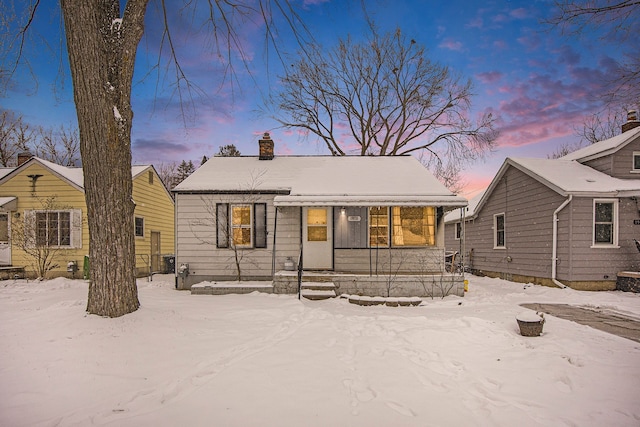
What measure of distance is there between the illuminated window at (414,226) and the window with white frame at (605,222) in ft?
16.3

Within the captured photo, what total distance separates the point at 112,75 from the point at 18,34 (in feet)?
7.33

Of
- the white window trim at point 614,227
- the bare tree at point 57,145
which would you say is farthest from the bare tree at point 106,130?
the bare tree at point 57,145

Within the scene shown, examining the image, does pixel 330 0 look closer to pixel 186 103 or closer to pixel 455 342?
pixel 186 103

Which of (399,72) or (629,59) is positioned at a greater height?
(399,72)

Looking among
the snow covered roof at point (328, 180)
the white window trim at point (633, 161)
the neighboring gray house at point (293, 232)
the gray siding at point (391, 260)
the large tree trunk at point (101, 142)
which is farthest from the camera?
the white window trim at point (633, 161)

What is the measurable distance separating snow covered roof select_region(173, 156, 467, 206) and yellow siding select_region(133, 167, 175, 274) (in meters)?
5.03

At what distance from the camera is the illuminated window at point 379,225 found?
1071 cm

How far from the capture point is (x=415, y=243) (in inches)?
420

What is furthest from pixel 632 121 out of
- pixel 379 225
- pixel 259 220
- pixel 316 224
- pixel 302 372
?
pixel 302 372

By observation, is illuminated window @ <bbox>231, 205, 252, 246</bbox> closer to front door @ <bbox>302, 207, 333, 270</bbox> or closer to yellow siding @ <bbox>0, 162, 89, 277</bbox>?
front door @ <bbox>302, 207, 333, 270</bbox>

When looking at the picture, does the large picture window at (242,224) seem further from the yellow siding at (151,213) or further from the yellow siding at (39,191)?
the yellow siding at (39,191)

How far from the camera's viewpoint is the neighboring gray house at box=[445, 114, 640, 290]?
10039mm

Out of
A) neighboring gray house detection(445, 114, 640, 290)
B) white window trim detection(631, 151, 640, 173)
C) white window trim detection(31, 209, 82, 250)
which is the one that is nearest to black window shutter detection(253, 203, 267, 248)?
neighboring gray house detection(445, 114, 640, 290)

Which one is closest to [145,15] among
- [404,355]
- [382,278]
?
[404,355]
